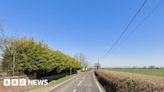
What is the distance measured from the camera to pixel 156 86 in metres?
9.13

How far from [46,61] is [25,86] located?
1203 cm

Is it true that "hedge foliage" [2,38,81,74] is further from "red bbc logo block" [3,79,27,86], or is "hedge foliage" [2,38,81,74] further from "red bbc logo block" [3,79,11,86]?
"red bbc logo block" [3,79,11,86]

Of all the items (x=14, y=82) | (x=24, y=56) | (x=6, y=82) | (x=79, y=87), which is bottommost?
(x=79, y=87)

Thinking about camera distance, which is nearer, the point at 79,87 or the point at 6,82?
the point at 6,82

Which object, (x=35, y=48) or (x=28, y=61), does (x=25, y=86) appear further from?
(x=35, y=48)

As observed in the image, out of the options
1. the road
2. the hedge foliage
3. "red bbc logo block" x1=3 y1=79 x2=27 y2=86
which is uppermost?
the hedge foliage

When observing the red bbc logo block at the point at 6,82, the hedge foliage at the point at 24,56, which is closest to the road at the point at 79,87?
the hedge foliage at the point at 24,56

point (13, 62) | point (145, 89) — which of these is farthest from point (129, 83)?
point (13, 62)

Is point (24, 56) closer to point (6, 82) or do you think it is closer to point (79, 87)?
point (79, 87)

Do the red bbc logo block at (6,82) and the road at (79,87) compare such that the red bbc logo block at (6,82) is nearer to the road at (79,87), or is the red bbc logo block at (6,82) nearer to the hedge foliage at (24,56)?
the road at (79,87)

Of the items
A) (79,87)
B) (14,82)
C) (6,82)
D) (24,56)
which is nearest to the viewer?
(6,82)

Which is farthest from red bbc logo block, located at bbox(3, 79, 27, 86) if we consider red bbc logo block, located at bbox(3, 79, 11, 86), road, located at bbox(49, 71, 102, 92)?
road, located at bbox(49, 71, 102, 92)

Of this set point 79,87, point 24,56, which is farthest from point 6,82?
point 79,87

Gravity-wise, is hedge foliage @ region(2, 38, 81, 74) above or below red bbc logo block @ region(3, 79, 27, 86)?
above
